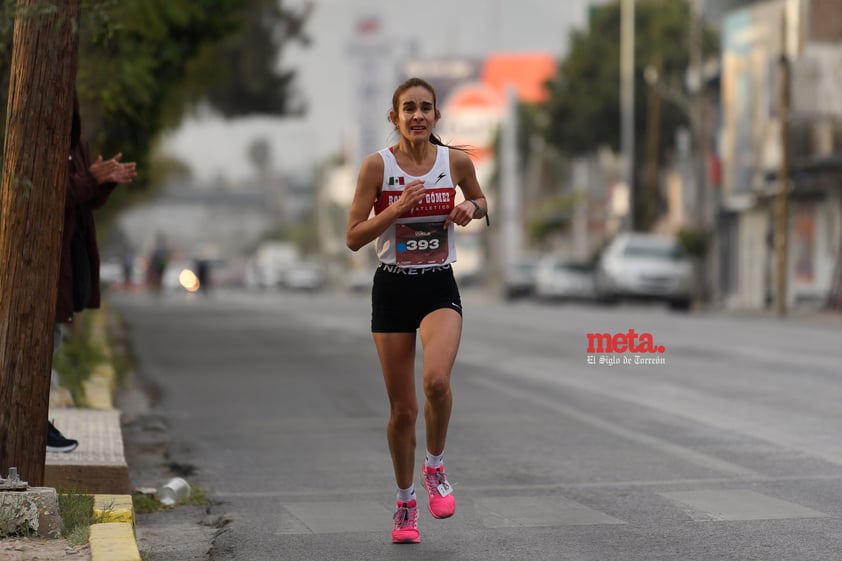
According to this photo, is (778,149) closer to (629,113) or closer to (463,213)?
(629,113)

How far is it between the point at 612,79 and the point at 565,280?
19632 mm

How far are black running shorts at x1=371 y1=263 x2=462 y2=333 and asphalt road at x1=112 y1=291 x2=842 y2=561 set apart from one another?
38.8 inches

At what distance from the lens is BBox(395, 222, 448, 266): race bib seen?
7781 millimetres

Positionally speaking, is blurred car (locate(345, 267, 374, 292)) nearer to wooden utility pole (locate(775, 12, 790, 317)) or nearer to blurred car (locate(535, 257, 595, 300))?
blurred car (locate(535, 257, 595, 300))

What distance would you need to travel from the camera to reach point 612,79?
73.5m

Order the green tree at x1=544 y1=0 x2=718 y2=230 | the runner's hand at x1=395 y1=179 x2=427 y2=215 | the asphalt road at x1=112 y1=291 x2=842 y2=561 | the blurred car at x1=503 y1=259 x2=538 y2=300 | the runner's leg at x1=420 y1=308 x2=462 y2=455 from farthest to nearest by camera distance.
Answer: the green tree at x1=544 y1=0 x2=718 y2=230 < the blurred car at x1=503 y1=259 x2=538 y2=300 < the asphalt road at x1=112 y1=291 x2=842 y2=561 < the runner's leg at x1=420 y1=308 x2=462 y2=455 < the runner's hand at x1=395 y1=179 x2=427 y2=215

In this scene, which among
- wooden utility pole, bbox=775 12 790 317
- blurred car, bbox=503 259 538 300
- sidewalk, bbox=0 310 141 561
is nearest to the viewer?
sidewalk, bbox=0 310 141 561

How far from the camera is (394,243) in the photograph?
307 inches

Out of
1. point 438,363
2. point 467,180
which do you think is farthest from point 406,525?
point 467,180

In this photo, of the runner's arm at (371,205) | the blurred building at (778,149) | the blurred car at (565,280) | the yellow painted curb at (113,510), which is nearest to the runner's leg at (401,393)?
the runner's arm at (371,205)

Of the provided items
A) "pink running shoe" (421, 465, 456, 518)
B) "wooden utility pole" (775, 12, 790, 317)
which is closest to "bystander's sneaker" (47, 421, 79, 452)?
"pink running shoe" (421, 465, 456, 518)

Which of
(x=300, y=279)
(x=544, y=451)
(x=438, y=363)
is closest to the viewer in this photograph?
(x=438, y=363)

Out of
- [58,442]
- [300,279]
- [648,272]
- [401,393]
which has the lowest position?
[58,442]

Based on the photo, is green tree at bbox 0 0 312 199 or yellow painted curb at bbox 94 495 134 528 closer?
yellow painted curb at bbox 94 495 134 528
